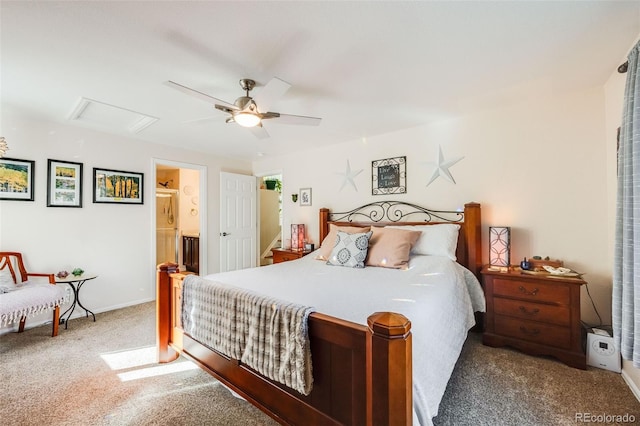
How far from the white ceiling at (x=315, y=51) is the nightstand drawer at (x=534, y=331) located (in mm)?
2080

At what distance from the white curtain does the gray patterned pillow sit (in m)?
1.73

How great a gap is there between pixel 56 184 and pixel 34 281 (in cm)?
113

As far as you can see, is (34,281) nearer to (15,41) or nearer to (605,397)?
(15,41)

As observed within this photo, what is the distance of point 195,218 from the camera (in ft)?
19.1

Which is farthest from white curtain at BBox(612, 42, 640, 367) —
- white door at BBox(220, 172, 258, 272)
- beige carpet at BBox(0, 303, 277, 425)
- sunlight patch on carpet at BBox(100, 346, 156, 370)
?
white door at BBox(220, 172, 258, 272)

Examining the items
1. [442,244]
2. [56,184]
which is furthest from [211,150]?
[442,244]

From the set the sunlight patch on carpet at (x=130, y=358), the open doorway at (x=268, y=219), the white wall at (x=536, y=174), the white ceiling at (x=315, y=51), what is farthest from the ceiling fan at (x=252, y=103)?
the open doorway at (x=268, y=219)

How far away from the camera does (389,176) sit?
12.0ft

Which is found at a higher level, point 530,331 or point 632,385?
point 530,331

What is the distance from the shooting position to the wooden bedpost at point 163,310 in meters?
2.25

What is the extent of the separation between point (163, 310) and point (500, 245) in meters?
3.21

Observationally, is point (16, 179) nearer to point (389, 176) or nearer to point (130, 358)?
point (130, 358)

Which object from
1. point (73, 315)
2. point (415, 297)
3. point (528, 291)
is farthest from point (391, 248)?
point (73, 315)

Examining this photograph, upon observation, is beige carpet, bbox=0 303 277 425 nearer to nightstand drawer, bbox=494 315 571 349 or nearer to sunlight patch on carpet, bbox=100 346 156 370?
sunlight patch on carpet, bbox=100 346 156 370
